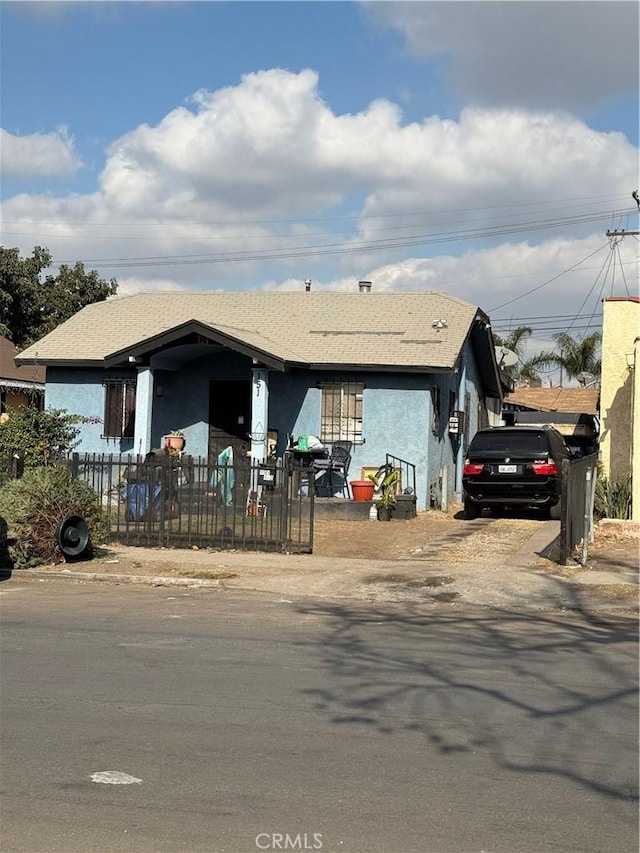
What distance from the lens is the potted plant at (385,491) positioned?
20.0 m

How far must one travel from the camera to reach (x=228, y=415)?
23.3 metres

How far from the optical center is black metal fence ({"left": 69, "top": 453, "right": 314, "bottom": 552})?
1512cm

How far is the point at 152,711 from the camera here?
21.6 feet

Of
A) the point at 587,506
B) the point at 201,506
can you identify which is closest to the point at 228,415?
the point at 201,506

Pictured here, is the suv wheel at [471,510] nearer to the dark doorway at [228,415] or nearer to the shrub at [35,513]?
the dark doorway at [228,415]

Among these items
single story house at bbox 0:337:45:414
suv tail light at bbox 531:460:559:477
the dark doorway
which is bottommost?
suv tail light at bbox 531:460:559:477

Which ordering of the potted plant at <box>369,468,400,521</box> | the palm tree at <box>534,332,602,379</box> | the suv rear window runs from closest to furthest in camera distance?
the suv rear window < the potted plant at <box>369,468,400,521</box> < the palm tree at <box>534,332,602,379</box>

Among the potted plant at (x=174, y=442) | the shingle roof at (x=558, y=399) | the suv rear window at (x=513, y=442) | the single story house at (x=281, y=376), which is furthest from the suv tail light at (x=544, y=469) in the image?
the shingle roof at (x=558, y=399)

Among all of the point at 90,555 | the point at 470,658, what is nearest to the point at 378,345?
the point at 90,555

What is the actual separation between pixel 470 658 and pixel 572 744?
2428mm

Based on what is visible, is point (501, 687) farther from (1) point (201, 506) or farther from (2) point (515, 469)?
(2) point (515, 469)

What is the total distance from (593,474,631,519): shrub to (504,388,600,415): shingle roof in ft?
81.8

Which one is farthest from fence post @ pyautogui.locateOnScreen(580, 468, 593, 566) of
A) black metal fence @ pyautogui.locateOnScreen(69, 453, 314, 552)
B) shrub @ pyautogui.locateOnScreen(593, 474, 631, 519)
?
black metal fence @ pyautogui.locateOnScreen(69, 453, 314, 552)
